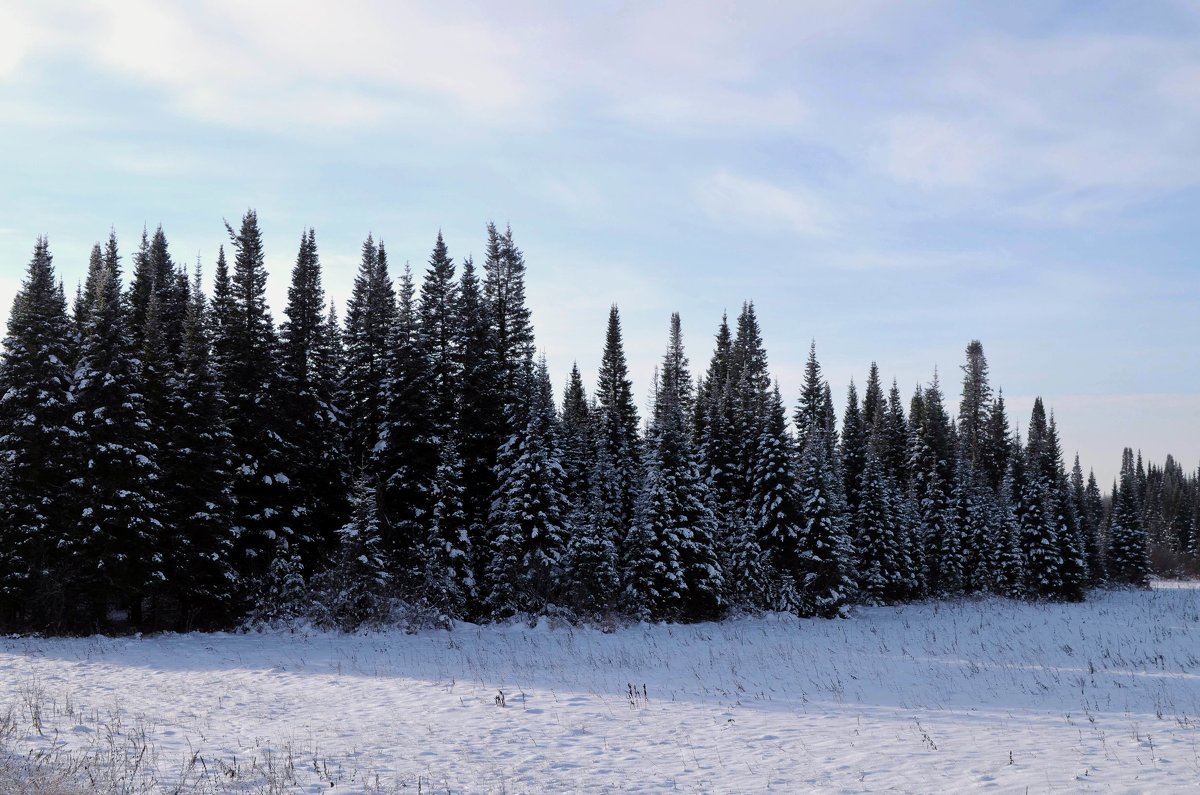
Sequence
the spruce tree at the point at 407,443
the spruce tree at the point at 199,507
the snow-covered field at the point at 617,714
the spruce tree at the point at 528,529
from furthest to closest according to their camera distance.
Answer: the spruce tree at the point at 407,443 < the spruce tree at the point at 528,529 < the spruce tree at the point at 199,507 < the snow-covered field at the point at 617,714

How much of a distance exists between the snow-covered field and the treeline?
541 centimetres

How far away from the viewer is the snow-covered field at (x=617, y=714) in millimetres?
9969

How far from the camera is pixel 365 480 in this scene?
32344mm

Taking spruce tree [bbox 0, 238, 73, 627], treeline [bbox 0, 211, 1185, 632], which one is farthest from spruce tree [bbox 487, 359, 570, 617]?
spruce tree [bbox 0, 238, 73, 627]

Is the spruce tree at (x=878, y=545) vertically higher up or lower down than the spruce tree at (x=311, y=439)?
lower down

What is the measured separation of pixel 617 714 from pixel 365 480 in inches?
821

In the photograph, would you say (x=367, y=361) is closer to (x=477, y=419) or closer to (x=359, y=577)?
(x=477, y=419)

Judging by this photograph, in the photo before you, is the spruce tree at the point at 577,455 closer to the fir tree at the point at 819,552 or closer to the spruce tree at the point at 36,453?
the fir tree at the point at 819,552

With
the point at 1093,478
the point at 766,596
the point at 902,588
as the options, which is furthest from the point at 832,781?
the point at 1093,478

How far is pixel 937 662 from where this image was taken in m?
20.7

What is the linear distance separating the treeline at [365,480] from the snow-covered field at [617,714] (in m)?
5.41

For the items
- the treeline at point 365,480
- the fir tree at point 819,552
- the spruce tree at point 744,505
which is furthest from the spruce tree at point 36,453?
the fir tree at point 819,552

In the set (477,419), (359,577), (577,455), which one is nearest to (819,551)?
(577,455)

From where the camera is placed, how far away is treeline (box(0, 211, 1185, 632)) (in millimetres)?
29984
